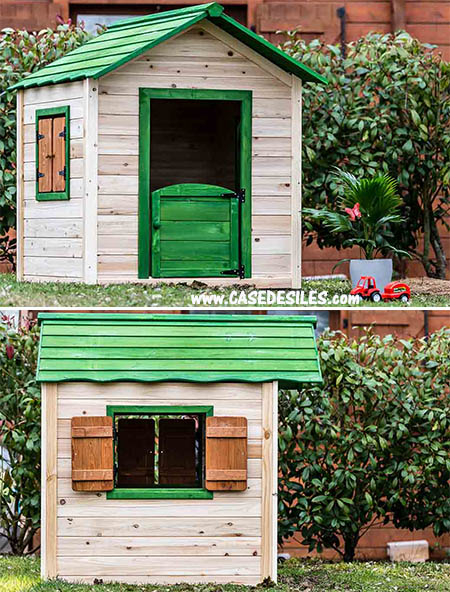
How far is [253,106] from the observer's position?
31.0ft

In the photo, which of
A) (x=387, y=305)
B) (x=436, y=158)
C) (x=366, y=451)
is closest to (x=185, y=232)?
(x=387, y=305)

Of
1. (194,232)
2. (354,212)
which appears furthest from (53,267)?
(354,212)

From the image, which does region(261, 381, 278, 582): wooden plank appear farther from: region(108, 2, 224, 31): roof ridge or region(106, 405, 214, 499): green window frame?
region(108, 2, 224, 31): roof ridge

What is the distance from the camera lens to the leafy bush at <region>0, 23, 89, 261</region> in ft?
36.0

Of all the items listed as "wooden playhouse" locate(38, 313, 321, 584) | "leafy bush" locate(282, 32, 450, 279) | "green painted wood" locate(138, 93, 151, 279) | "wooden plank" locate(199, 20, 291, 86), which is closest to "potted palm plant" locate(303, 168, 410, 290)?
"wooden plank" locate(199, 20, 291, 86)

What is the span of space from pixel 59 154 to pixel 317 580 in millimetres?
4088

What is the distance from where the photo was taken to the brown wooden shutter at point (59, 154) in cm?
939

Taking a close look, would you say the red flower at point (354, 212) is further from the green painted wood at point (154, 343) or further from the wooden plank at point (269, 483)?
the wooden plank at point (269, 483)

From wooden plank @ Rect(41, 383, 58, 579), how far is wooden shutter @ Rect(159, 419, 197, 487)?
2.06 m

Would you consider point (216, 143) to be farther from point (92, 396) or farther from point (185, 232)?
point (92, 396)

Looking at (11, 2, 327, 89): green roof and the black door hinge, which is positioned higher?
(11, 2, 327, 89): green roof

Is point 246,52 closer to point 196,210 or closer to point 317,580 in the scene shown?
point 196,210

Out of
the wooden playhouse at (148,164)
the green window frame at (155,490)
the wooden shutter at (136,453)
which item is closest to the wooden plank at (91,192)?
the wooden playhouse at (148,164)

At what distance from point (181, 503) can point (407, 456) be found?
250cm
